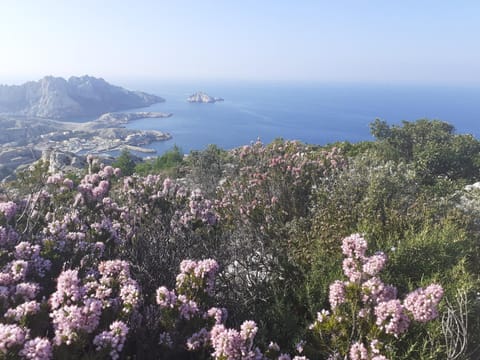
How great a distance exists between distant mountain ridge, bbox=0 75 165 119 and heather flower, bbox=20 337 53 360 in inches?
5955

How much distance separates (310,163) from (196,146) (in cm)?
6535

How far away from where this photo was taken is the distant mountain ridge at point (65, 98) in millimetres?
140975

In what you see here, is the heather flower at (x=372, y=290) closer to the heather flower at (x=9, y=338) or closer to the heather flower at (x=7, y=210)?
the heather flower at (x=9, y=338)

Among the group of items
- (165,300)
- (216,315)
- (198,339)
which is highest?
(165,300)

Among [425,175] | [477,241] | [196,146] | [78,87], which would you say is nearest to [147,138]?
[196,146]

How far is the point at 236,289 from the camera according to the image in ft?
14.4

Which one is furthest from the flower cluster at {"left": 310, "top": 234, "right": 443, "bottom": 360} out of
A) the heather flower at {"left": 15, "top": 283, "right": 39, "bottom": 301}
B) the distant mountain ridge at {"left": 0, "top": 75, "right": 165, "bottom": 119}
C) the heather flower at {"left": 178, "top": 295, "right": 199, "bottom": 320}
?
the distant mountain ridge at {"left": 0, "top": 75, "right": 165, "bottom": 119}

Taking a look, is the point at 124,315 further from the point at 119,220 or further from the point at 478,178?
the point at 478,178

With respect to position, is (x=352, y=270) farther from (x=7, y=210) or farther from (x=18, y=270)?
(x=7, y=210)

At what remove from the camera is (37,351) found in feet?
6.57

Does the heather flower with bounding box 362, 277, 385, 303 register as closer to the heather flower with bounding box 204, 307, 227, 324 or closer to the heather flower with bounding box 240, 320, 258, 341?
the heather flower with bounding box 240, 320, 258, 341

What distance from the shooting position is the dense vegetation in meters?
2.47

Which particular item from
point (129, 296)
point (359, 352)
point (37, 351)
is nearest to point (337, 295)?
point (359, 352)

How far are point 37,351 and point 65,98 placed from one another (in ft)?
540
